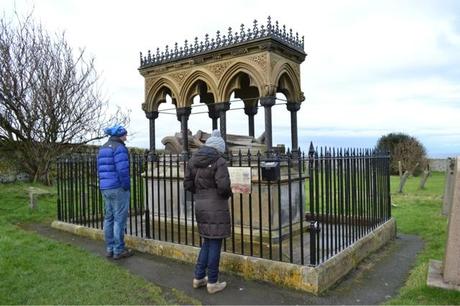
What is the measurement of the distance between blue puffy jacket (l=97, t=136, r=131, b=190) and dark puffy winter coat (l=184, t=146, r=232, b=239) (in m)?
1.92

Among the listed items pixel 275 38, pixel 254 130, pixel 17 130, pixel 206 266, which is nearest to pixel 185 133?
pixel 254 130

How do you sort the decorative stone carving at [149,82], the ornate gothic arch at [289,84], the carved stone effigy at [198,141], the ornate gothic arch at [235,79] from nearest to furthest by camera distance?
the ornate gothic arch at [235,79] < the ornate gothic arch at [289,84] < the carved stone effigy at [198,141] < the decorative stone carving at [149,82]

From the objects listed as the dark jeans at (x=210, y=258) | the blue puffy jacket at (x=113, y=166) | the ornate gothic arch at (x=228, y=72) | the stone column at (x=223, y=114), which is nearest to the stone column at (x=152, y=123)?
the ornate gothic arch at (x=228, y=72)

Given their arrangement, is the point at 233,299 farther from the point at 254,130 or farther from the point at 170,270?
the point at 254,130

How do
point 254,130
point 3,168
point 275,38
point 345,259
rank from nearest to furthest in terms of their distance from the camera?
1. point 345,259
2. point 275,38
3. point 254,130
4. point 3,168

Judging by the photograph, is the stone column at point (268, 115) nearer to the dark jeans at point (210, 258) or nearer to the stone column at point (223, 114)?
the stone column at point (223, 114)

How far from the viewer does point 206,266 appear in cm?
466

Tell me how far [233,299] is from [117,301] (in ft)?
4.30

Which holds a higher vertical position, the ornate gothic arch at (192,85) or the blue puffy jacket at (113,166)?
the ornate gothic arch at (192,85)

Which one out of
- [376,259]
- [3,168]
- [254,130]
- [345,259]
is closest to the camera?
[345,259]

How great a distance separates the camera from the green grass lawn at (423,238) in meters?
4.27

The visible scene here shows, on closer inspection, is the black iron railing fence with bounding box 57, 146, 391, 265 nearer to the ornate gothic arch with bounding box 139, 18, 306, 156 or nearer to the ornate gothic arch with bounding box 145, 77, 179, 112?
the ornate gothic arch with bounding box 139, 18, 306, 156

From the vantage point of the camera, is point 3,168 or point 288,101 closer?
point 288,101

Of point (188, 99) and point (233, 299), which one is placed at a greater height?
point (188, 99)
